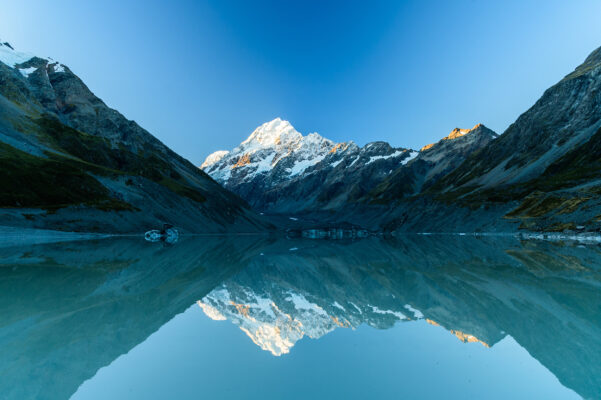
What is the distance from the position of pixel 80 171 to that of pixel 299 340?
402ft

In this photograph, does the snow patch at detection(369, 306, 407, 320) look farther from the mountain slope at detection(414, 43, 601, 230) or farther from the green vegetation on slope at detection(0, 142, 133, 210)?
the green vegetation on slope at detection(0, 142, 133, 210)

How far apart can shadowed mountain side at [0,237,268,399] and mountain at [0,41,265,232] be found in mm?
66163

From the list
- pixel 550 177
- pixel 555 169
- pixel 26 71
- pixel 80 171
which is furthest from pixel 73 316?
pixel 26 71

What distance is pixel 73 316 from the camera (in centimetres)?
1681

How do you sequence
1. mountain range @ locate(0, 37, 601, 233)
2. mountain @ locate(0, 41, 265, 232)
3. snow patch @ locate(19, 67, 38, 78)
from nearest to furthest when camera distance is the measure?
mountain @ locate(0, 41, 265, 232) → mountain range @ locate(0, 37, 601, 233) → snow patch @ locate(19, 67, 38, 78)

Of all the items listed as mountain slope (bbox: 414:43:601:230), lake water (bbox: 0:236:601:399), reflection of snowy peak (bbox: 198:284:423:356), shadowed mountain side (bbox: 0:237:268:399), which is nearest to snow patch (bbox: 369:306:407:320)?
reflection of snowy peak (bbox: 198:284:423:356)

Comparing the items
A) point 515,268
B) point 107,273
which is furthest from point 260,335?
point 515,268

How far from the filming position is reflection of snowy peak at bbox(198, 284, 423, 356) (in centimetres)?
1554

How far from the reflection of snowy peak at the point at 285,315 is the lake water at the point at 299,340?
11 centimetres

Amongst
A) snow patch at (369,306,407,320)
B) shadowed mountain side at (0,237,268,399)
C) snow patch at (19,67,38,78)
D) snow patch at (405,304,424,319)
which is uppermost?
snow patch at (19,67,38,78)

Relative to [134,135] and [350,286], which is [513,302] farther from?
[134,135]

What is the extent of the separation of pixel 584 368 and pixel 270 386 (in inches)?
370

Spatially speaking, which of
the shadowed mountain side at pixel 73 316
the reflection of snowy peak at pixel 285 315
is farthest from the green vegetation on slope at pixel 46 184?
the reflection of snowy peak at pixel 285 315

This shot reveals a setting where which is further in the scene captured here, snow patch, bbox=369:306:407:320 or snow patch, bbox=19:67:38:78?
snow patch, bbox=19:67:38:78
